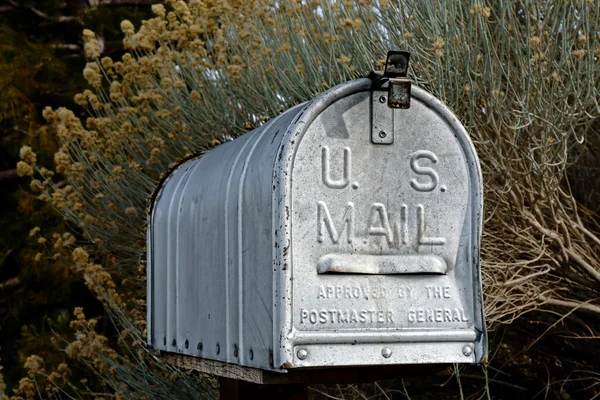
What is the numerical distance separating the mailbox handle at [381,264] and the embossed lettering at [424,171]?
18 centimetres

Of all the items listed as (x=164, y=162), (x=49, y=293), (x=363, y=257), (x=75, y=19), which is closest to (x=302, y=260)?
(x=363, y=257)

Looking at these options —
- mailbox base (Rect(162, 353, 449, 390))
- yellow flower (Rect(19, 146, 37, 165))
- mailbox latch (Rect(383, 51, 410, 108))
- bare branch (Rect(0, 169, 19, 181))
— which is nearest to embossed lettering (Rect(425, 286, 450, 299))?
mailbox base (Rect(162, 353, 449, 390))

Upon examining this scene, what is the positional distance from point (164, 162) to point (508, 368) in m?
2.18

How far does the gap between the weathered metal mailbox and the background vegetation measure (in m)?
1.23

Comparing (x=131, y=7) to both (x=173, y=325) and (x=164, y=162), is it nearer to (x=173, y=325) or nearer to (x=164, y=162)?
(x=164, y=162)

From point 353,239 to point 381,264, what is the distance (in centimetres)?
11

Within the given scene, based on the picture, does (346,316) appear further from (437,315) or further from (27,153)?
(27,153)

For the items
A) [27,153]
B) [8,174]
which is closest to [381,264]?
[27,153]

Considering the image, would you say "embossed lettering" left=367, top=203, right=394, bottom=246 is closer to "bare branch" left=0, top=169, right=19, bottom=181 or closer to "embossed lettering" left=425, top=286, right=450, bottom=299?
"embossed lettering" left=425, top=286, right=450, bottom=299

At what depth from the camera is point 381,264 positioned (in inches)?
97.5

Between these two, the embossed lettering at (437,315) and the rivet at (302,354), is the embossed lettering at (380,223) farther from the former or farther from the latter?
the rivet at (302,354)

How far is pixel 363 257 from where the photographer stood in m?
2.46

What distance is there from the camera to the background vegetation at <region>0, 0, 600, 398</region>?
4086 millimetres

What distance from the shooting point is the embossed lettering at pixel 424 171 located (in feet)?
8.33
